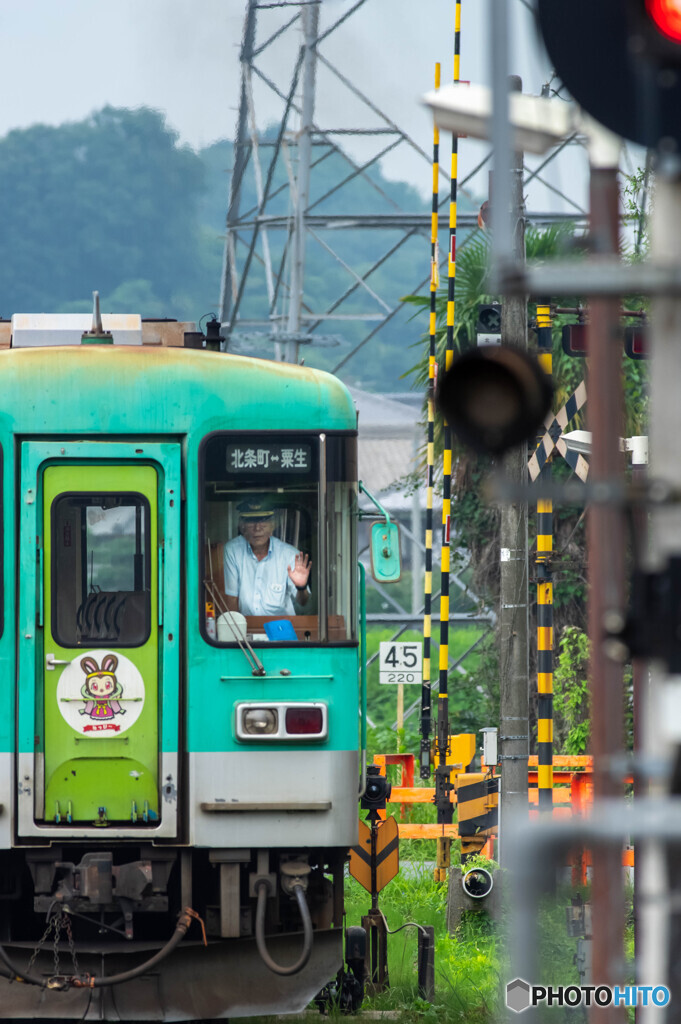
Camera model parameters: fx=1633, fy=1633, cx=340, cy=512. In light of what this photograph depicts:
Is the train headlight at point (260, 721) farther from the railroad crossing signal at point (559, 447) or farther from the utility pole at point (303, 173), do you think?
the utility pole at point (303, 173)

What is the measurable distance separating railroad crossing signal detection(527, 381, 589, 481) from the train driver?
6.35 ft

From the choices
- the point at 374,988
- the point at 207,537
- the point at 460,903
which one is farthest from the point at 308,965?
the point at 460,903

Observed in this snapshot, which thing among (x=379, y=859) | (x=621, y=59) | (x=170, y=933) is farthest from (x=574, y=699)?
(x=621, y=59)

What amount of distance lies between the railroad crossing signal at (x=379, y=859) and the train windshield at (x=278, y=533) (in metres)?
2.13

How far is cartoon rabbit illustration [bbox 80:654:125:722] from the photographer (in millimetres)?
7012

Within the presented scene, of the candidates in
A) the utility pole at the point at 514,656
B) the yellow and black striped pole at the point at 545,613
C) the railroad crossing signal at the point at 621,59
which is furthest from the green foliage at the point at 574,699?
the railroad crossing signal at the point at 621,59

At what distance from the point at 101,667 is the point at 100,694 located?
4.6 inches

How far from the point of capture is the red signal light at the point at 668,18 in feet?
10.8

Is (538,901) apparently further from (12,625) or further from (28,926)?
(28,926)

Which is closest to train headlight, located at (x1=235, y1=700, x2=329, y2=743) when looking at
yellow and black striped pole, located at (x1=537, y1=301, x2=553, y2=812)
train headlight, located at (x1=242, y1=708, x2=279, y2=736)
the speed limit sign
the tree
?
train headlight, located at (x1=242, y1=708, x2=279, y2=736)

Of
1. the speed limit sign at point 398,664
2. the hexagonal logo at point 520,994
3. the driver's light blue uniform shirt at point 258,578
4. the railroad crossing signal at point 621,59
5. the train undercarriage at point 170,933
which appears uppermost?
the railroad crossing signal at point 621,59

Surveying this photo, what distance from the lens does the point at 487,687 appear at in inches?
786

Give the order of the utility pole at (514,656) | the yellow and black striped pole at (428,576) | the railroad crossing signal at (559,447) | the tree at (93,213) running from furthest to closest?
the tree at (93,213)
the yellow and black striped pole at (428,576)
the utility pole at (514,656)
the railroad crossing signal at (559,447)

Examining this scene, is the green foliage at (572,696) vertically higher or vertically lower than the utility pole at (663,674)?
lower
